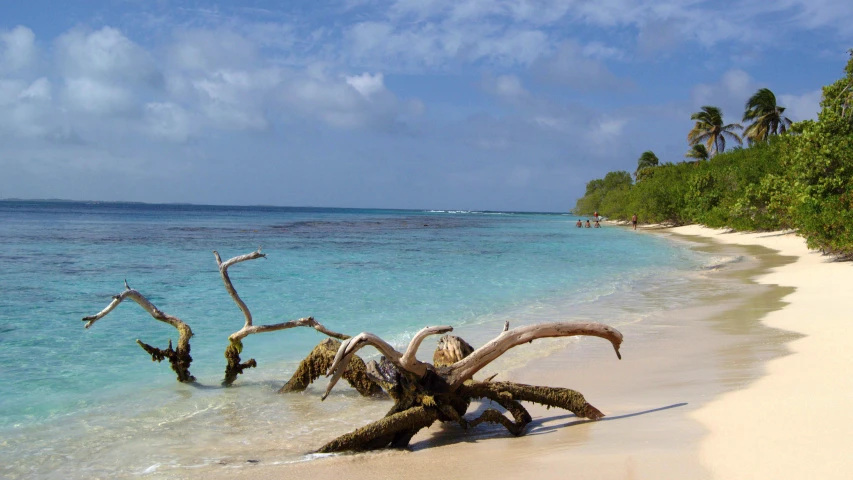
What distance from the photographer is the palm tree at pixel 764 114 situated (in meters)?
52.1

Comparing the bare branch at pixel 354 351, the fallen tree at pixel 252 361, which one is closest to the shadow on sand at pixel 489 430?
the bare branch at pixel 354 351

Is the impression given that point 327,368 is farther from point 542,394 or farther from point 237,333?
point 542,394

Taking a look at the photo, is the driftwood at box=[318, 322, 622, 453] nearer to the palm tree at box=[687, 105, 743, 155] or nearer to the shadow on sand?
the shadow on sand

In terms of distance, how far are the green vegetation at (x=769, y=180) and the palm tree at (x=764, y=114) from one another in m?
0.08

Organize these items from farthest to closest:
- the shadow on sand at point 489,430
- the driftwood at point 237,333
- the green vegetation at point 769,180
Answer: the green vegetation at point 769,180 < the driftwood at point 237,333 < the shadow on sand at point 489,430

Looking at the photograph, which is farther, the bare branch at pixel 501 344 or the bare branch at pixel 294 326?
the bare branch at pixel 294 326

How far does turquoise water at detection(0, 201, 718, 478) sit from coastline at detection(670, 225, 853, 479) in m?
3.29

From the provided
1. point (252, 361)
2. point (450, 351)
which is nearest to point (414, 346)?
point (450, 351)

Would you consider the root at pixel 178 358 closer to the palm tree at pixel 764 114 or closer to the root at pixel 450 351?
the root at pixel 450 351

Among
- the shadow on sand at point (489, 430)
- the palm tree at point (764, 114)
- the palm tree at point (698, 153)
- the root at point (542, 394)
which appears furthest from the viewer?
the palm tree at point (698, 153)

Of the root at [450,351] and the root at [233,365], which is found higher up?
the root at [450,351]

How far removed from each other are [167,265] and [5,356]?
1372 cm

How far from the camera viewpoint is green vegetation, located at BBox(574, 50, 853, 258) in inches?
784

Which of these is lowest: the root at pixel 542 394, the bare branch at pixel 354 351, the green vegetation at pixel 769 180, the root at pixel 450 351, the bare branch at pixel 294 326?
the root at pixel 542 394
